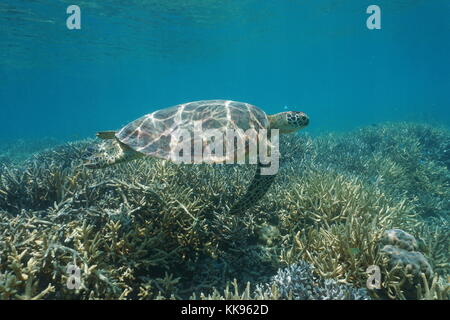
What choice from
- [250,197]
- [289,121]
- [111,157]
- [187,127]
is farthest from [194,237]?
[289,121]

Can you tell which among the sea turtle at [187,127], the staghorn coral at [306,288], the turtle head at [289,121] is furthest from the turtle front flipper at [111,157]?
the staghorn coral at [306,288]

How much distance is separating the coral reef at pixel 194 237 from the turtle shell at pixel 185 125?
0.75m

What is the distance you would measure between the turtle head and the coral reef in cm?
128

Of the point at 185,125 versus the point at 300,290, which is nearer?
the point at 300,290

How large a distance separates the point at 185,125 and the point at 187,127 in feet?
0.26

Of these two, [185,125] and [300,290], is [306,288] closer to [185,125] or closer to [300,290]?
[300,290]

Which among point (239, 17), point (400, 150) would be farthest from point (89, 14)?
point (400, 150)

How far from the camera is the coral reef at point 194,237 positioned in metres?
3.34

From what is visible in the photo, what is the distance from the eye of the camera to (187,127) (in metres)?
4.95

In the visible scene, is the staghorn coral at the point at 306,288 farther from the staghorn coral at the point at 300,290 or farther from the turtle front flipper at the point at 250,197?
the turtle front flipper at the point at 250,197

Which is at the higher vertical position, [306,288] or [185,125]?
[185,125]

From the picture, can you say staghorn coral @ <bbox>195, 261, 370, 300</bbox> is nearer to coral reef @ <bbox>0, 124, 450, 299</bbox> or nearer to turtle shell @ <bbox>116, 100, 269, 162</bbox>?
coral reef @ <bbox>0, 124, 450, 299</bbox>

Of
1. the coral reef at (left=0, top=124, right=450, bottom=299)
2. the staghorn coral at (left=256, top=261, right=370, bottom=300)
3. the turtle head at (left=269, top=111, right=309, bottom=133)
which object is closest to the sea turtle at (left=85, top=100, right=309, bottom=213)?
the turtle head at (left=269, top=111, right=309, bottom=133)

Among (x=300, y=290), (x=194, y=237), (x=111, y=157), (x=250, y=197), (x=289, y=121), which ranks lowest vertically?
(x=300, y=290)
